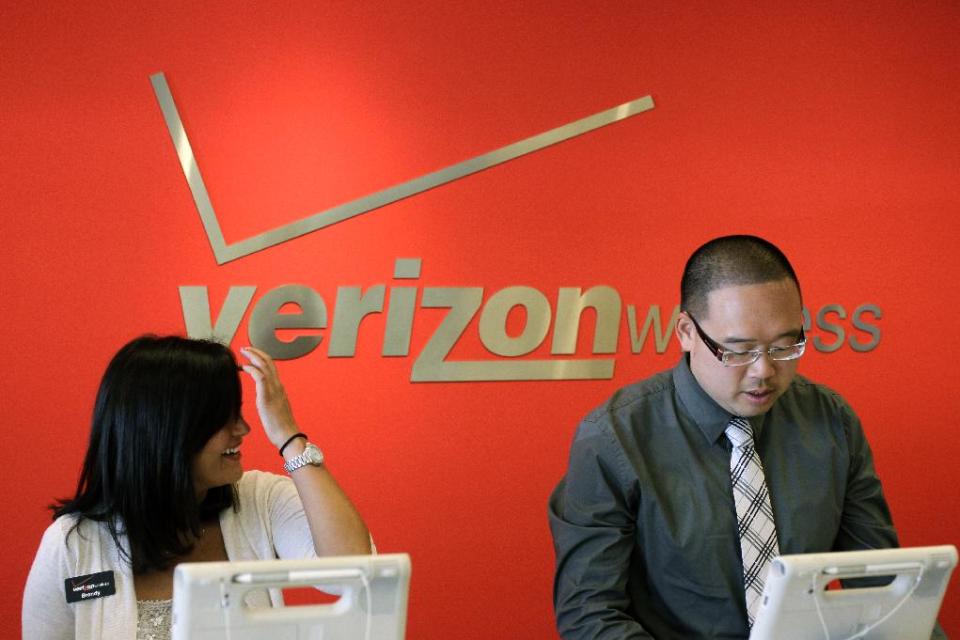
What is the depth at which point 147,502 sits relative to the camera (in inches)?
84.4

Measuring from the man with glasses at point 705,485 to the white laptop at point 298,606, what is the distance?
696mm

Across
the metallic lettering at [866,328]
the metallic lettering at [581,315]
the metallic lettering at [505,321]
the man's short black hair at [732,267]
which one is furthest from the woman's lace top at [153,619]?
the metallic lettering at [866,328]

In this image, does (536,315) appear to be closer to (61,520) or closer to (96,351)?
(96,351)

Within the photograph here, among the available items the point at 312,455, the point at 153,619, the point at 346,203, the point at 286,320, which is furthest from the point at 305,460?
the point at 346,203

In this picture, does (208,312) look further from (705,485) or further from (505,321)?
(705,485)

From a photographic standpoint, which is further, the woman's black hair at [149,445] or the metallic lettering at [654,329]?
the metallic lettering at [654,329]

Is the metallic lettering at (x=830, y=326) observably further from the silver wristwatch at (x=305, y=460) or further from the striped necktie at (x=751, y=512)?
the silver wristwatch at (x=305, y=460)

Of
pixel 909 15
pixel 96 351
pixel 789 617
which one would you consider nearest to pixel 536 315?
pixel 96 351

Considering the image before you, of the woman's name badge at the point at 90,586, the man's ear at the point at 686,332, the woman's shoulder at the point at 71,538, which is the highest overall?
the man's ear at the point at 686,332

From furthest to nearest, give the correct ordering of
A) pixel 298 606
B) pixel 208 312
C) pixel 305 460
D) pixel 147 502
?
1. pixel 208 312
2. pixel 305 460
3. pixel 147 502
4. pixel 298 606

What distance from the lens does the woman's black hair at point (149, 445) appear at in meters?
2.14

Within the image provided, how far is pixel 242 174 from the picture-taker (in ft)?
11.9

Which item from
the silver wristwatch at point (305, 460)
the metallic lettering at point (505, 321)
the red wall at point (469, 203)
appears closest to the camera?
the silver wristwatch at point (305, 460)

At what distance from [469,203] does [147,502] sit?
198 centimetres
